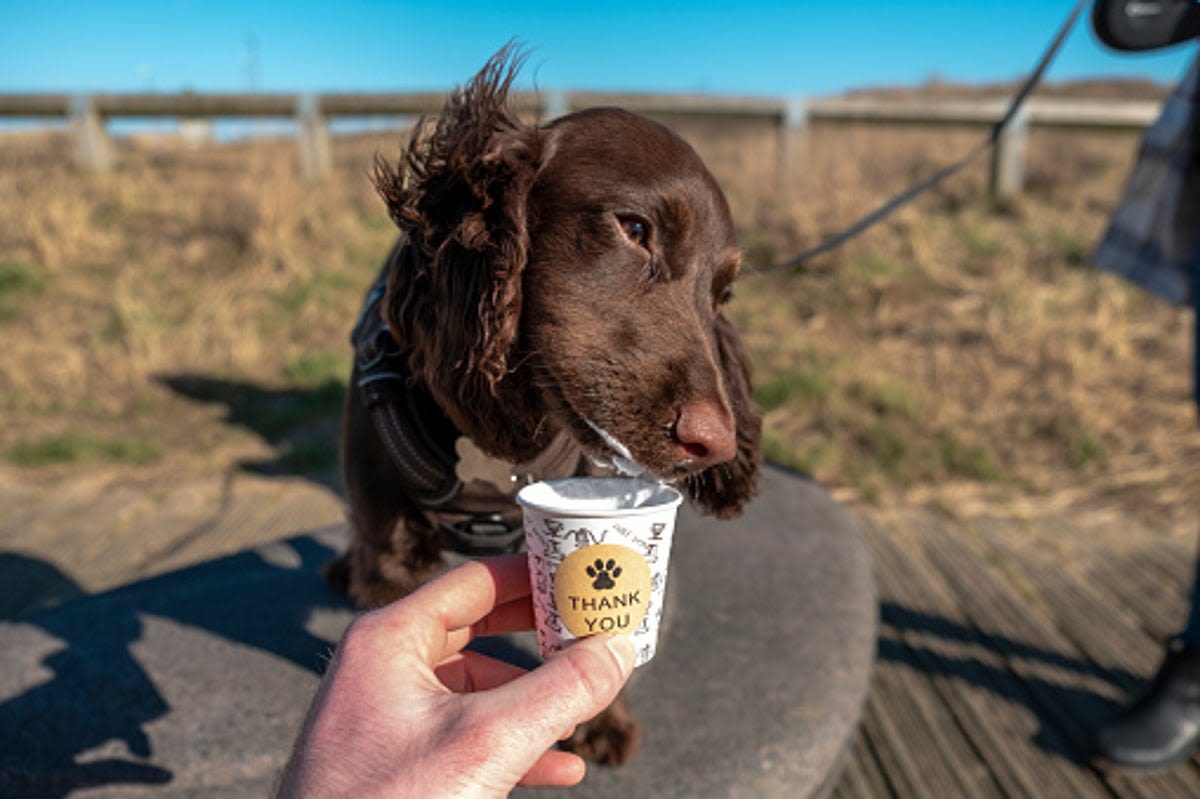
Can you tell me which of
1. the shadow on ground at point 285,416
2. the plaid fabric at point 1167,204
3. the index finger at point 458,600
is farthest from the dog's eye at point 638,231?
the shadow on ground at point 285,416

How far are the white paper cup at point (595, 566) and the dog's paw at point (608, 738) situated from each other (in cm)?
78

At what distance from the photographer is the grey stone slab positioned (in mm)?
1759

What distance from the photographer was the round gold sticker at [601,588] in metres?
1.08

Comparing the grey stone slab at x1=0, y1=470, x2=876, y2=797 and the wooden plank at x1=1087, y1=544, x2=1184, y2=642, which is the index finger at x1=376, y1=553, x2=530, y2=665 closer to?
the grey stone slab at x1=0, y1=470, x2=876, y2=797

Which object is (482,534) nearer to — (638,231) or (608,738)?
(608,738)

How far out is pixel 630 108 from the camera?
8469 millimetres

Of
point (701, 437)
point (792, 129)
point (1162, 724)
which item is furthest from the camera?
point (792, 129)

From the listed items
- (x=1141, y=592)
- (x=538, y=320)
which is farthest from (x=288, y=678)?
(x=1141, y=592)

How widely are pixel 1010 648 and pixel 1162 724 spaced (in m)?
0.51

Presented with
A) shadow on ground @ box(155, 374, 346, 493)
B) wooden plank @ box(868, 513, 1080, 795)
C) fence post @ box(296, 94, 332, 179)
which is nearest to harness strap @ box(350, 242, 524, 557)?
wooden plank @ box(868, 513, 1080, 795)

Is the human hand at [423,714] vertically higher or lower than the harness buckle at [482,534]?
higher

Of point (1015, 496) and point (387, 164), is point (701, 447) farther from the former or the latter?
point (1015, 496)

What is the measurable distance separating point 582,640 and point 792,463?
3.32 m

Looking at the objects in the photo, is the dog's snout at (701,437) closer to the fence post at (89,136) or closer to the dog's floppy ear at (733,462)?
the dog's floppy ear at (733,462)
